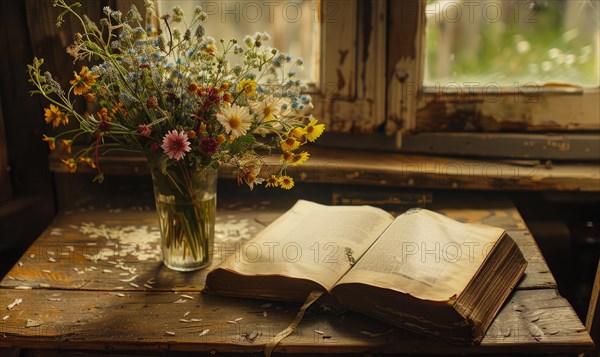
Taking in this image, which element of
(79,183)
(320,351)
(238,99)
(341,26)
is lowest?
(320,351)

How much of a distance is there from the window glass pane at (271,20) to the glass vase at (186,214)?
51 cm

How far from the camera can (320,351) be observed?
3.59 feet

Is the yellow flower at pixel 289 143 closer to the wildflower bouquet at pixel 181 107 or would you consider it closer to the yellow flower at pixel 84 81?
the wildflower bouquet at pixel 181 107

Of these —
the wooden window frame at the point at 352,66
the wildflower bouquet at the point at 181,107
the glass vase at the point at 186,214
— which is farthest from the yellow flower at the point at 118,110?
the wooden window frame at the point at 352,66

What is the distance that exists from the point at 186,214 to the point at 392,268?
0.39 metres

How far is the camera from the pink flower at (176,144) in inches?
44.0

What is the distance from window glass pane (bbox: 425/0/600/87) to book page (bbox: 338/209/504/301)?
19.1 inches

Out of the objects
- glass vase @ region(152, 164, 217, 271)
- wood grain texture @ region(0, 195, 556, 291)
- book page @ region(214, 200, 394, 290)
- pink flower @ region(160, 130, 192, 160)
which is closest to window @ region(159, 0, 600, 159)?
wood grain texture @ region(0, 195, 556, 291)

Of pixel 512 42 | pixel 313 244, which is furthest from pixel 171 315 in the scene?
pixel 512 42

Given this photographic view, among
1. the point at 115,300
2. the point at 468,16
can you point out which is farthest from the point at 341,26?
the point at 115,300

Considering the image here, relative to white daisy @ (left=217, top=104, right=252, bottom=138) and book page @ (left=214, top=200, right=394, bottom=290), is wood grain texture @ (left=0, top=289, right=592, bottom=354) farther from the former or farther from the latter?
white daisy @ (left=217, top=104, right=252, bottom=138)

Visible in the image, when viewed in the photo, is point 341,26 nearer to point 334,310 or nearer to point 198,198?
point 198,198

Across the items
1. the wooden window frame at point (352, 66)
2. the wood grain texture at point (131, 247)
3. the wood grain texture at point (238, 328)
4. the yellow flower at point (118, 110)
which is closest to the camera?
the wood grain texture at point (238, 328)

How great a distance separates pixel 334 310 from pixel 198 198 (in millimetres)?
329
